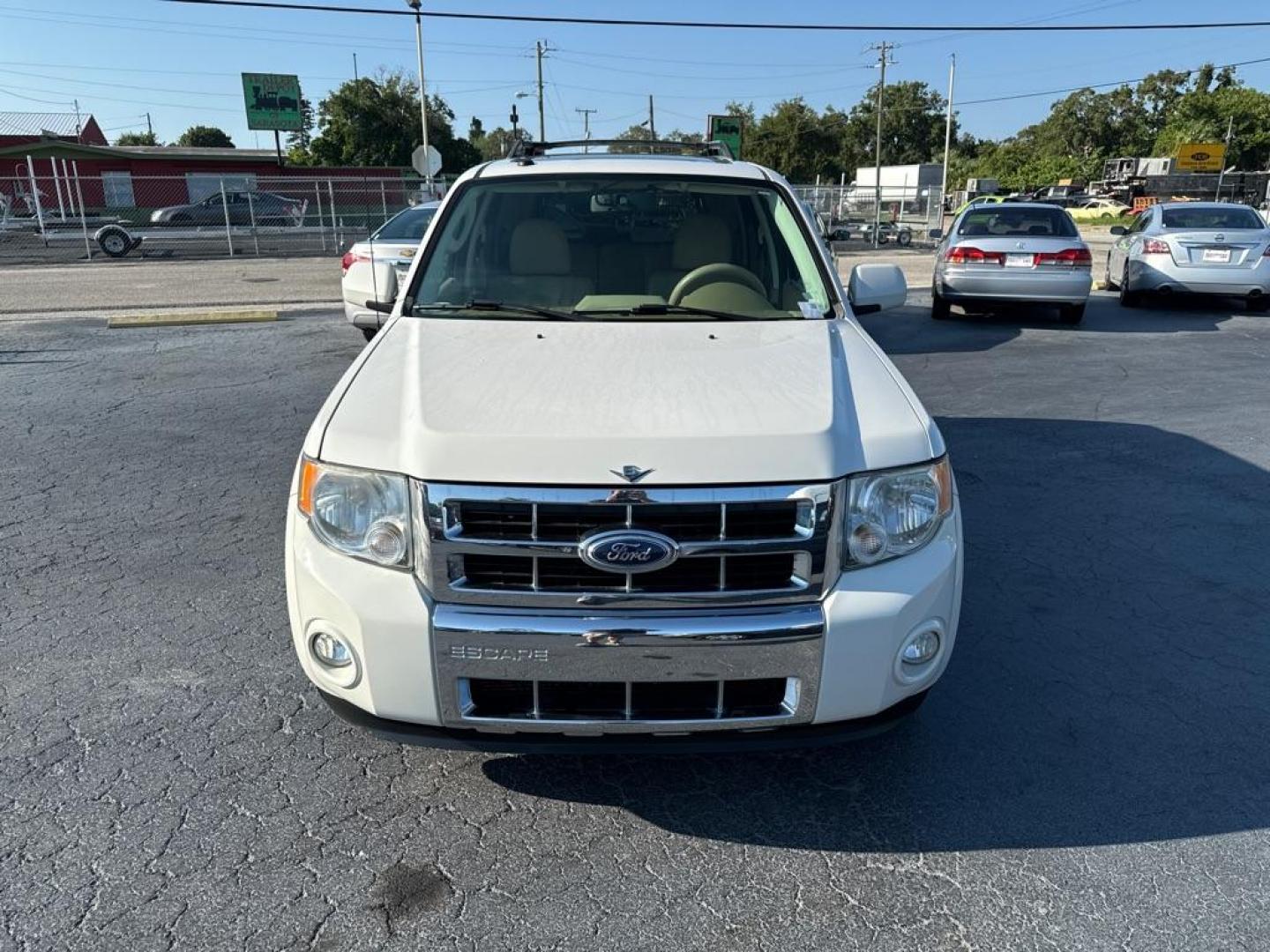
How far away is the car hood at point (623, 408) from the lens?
2451 mm

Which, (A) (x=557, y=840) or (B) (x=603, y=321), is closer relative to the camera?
(A) (x=557, y=840)

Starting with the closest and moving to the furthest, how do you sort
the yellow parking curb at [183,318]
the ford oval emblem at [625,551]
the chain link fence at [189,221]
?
the ford oval emblem at [625,551]
the yellow parking curb at [183,318]
the chain link fence at [189,221]

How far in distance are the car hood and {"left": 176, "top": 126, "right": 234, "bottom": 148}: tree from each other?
110671 mm

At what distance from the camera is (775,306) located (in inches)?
155

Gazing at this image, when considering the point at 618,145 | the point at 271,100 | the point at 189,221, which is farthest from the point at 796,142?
the point at 618,145

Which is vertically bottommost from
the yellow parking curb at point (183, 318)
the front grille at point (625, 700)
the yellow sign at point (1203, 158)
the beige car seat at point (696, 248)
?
the yellow parking curb at point (183, 318)

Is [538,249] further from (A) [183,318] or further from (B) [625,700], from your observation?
(A) [183,318]

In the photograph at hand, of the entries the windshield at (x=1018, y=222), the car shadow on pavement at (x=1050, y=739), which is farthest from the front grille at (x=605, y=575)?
the windshield at (x=1018, y=222)

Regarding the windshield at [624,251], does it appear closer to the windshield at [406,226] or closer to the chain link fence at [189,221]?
the windshield at [406,226]

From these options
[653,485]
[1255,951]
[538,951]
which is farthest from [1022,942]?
[653,485]

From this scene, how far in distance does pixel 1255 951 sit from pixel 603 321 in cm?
272

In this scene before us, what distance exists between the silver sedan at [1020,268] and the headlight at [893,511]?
987 centimetres

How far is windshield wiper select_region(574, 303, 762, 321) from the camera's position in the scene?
375 centimetres

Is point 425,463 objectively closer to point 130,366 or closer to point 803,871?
point 803,871
